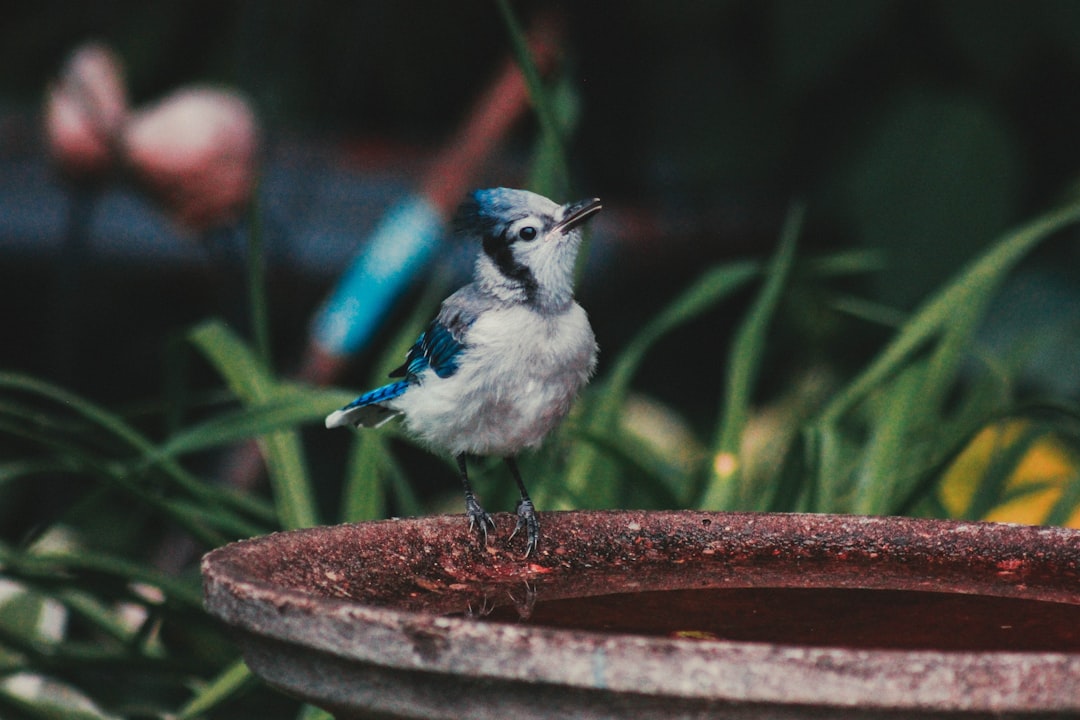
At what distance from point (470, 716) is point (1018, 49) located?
9.58 feet

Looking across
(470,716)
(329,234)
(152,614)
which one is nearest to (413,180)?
(329,234)

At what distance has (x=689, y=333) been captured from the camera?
4.64m

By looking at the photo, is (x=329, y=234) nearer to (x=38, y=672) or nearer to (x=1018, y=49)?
(x=1018, y=49)

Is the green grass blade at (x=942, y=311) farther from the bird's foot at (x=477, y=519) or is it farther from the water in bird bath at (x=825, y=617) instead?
the water in bird bath at (x=825, y=617)

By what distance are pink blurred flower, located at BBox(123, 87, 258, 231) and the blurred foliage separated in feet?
1.64

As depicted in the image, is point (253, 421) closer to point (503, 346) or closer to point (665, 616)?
point (503, 346)

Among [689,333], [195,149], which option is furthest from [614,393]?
[689,333]

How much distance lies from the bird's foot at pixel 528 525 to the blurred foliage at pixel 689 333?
45cm

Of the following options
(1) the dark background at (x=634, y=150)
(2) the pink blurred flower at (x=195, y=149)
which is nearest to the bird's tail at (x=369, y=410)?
(2) the pink blurred flower at (x=195, y=149)

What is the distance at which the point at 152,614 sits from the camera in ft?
6.47

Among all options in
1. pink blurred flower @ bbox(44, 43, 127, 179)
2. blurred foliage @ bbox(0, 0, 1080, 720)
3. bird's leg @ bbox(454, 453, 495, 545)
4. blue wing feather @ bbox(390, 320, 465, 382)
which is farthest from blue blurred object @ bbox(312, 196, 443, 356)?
bird's leg @ bbox(454, 453, 495, 545)

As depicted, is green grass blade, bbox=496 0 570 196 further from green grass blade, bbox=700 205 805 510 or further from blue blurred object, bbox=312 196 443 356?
blue blurred object, bbox=312 196 443 356

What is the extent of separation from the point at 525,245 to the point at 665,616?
2.11 feet

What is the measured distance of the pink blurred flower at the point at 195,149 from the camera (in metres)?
2.97
